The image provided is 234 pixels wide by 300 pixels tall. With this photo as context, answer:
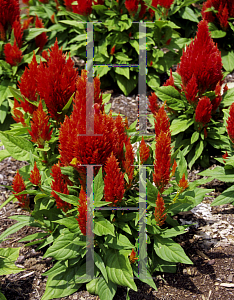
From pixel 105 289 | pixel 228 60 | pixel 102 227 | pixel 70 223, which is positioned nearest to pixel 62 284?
pixel 105 289

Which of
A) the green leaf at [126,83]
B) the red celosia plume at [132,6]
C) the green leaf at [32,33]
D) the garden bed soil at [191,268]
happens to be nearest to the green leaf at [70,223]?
the garden bed soil at [191,268]

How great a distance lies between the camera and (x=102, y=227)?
2387 millimetres

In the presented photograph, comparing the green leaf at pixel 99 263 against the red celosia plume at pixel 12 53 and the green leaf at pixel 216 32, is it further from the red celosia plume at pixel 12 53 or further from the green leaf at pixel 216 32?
the green leaf at pixel 216 32

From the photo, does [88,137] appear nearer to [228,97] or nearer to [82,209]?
[82,209]

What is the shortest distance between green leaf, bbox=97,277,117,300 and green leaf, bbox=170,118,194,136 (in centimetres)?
181

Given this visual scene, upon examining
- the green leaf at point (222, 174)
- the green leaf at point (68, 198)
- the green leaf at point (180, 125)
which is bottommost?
the green leaf at point (222, 174)

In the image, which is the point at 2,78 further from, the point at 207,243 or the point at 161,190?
the point at 207,243

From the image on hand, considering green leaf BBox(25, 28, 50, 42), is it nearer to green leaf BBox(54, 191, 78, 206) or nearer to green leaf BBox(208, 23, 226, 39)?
green leaf BBox(208, 23, 226, 39)

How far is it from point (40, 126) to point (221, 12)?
3502 mm

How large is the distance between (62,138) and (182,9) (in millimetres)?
3924

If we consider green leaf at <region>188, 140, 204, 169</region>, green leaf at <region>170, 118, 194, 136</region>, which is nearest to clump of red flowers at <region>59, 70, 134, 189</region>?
green leaf at <region>170, 118, 194, 136</region>

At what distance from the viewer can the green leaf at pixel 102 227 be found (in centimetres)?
234

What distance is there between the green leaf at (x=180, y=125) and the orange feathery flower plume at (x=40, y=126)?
5.27ft

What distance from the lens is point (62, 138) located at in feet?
7.32
